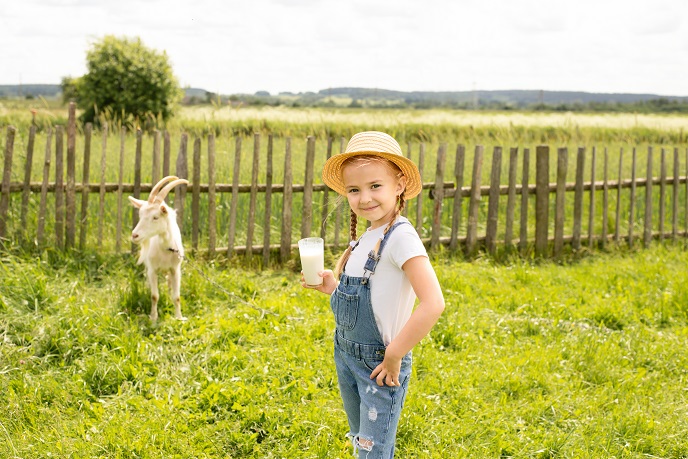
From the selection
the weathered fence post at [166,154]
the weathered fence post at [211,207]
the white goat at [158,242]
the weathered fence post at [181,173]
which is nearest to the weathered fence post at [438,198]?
the weathered fence post at [211,207]

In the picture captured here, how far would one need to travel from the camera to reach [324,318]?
5.09 metres

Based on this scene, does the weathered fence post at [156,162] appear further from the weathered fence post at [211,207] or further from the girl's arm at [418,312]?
the girl's arm at [418,312]

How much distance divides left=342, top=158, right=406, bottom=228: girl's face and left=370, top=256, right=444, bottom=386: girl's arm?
0.76ft

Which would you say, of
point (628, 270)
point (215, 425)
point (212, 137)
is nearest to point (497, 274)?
point (628, 270)

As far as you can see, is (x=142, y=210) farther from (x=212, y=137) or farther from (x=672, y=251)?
(x=672, y=251)

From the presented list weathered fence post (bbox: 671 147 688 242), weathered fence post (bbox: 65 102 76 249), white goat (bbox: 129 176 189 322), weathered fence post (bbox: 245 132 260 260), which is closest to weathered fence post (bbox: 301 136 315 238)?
weathered fence post (bbox: 245 132 260 260)

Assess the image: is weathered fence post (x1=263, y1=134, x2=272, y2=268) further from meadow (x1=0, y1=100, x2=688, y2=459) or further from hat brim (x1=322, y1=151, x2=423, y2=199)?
hat brim (x1=322, y1=151, x2=423, y2=199)

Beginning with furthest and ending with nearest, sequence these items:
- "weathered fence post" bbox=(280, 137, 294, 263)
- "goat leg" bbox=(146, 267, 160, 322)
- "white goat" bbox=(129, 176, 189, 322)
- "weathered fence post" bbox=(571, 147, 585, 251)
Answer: "weathered fence post" bbox=(571, 147, 585, 251)
"weathered fence post" bbox=(280, 137, 294, 263)
"goat leg" bbox=(146, 267, 160, 322)
"white goat" bbox=(129, 176, 189, 322)

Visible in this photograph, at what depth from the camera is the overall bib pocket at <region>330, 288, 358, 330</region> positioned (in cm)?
233

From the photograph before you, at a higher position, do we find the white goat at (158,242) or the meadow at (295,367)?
the white goat at (158,242)

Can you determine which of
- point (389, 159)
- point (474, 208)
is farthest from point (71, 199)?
point (389, 159)

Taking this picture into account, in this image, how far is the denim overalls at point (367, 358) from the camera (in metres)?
2.30

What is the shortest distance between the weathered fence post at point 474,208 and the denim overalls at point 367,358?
17.8 feet

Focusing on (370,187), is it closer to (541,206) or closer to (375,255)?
(375,255)
